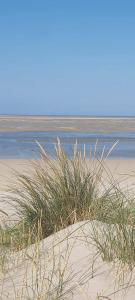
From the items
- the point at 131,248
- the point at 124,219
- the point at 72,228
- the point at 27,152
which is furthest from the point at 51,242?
the point at 27,152

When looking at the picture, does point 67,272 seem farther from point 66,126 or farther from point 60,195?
point 66,126

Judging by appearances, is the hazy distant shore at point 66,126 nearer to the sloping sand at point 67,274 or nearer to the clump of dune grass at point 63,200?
the clump of dune grass at point 63,200

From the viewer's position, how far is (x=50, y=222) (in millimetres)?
4922

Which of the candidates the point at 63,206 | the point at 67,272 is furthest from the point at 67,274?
the point at 63,206

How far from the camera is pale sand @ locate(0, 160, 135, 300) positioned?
3.50 m

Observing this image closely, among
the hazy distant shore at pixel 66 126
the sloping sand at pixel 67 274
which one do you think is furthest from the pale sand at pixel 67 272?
the hazy distant shore at pixel 66 126

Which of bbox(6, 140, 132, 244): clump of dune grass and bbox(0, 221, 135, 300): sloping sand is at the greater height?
bbox(6, 140, 132, 244): clump of dune grass

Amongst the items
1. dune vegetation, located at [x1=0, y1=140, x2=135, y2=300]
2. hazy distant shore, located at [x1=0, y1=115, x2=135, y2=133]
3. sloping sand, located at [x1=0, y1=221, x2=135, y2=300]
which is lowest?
sloping sand, located at [x1=0, y1=221, x2=135, y2=300]

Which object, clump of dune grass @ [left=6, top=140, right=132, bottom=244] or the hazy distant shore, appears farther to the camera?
Result: the hazy distant shore

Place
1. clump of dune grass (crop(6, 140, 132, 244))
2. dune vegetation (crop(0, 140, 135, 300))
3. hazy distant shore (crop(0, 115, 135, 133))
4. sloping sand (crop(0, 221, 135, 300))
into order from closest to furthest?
sloping sand (crop(0, 221, 135, 300)), dune vegetation (crop(0, 140, 135, 300)), clump of dune grass (crop(6, 140, 132, 244)), hazy distant shore (crop(0, 115, 135, 133))

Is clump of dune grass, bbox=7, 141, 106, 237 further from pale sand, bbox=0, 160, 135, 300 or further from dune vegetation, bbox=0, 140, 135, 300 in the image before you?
pale sand, bbox=0, 160, 135, 300

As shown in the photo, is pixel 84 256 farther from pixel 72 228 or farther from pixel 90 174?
pixel 90 174

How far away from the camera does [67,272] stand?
391cm

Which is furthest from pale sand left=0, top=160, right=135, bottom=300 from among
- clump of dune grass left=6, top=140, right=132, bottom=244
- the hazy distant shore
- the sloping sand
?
the hazy distant shore
